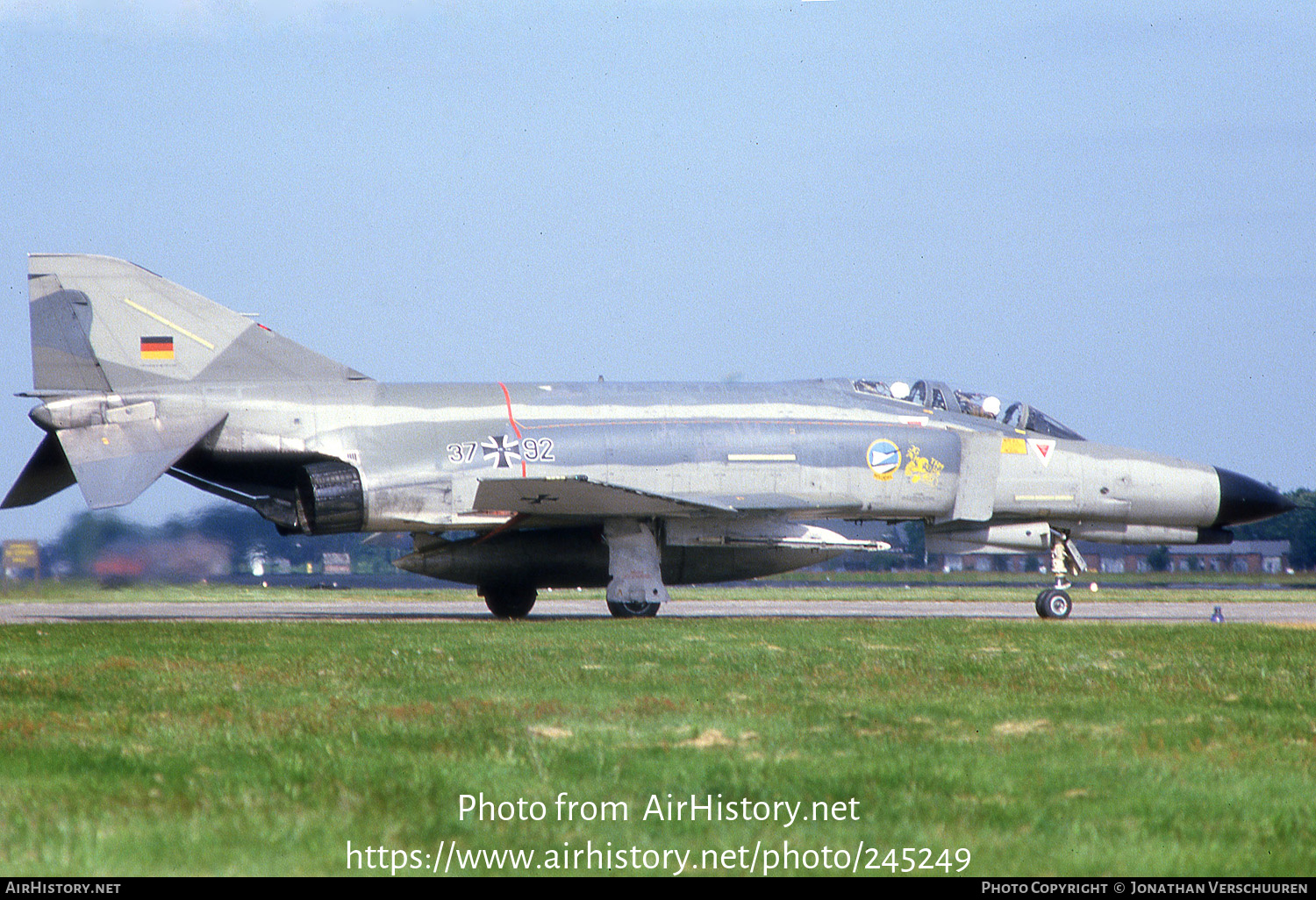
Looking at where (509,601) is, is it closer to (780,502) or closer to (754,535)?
(754,535)

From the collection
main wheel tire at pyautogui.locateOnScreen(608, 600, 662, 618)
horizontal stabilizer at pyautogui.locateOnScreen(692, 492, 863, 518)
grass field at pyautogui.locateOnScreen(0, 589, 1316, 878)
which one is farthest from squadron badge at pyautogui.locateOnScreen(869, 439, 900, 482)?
grass field at pyautogui.locateOnScreen(0, 589, 1316, 878)

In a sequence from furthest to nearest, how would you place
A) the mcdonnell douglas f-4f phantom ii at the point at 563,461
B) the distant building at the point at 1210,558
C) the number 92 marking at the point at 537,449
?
the distant building at the point at 1210,558 → the number 92 marking at the point at 537,449 → the mcdonnell douglas f-4f phantom ii at the point at 563,461

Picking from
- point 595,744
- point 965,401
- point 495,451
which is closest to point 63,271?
point 495,451

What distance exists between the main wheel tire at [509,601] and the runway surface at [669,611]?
25 cm

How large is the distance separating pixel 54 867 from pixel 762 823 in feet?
8.29

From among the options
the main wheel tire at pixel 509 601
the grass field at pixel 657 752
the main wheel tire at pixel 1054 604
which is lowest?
the main wheel tire at pixel 509 601

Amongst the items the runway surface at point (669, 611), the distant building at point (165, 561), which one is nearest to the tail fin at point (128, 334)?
the runway surface at point (669, 611)

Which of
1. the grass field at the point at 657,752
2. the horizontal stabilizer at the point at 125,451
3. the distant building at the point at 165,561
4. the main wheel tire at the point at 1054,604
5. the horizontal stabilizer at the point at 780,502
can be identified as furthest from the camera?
the distant building at the point at 165,561

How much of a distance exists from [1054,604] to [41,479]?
15.0m

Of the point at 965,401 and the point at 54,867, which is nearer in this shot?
the point at 54,867

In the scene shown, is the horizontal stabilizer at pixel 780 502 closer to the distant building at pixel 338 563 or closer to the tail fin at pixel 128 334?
the tail fin at pixel 128 334

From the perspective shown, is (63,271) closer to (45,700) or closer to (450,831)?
(45,700)

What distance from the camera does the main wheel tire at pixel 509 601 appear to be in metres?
20.0
